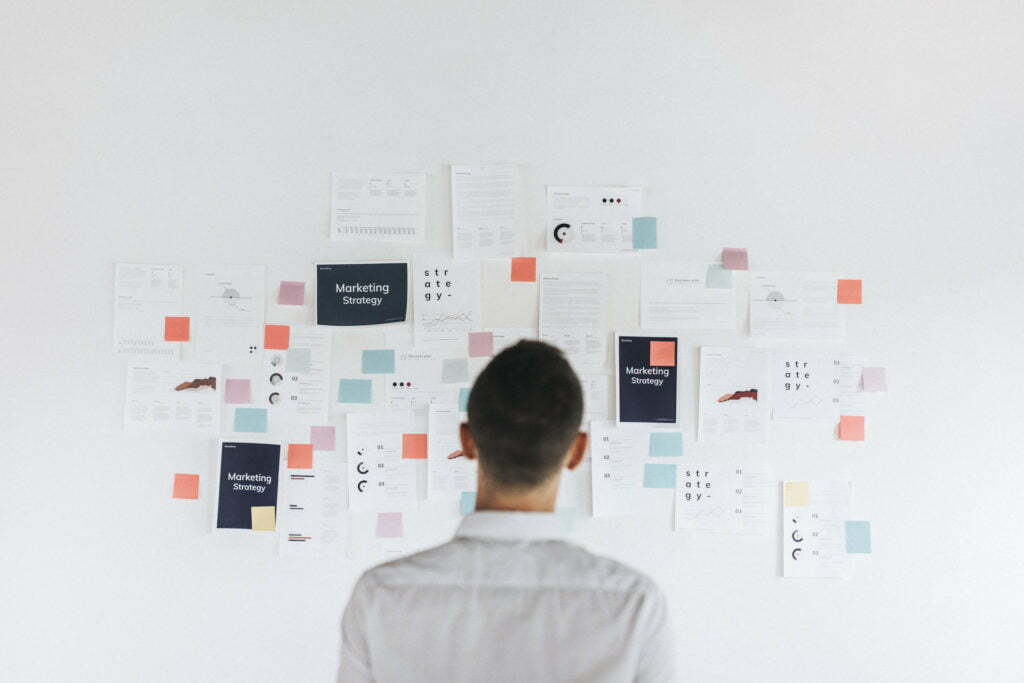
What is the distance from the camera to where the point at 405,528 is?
219cm

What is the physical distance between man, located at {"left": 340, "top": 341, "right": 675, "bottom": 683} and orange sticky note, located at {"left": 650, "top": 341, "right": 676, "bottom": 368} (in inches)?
42.8

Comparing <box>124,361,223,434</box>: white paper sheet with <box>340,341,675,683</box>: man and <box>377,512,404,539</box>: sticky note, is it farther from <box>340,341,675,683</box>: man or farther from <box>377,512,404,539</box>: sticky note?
<box>340,341,675,683</box>: man

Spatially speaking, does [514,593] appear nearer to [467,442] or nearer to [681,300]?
[467,442]

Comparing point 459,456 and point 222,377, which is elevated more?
point 222,377

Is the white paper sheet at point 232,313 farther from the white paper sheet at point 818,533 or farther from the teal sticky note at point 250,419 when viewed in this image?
the white paper sheet at point 818,533

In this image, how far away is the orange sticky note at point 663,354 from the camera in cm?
221

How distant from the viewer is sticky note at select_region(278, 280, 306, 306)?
2.21 m

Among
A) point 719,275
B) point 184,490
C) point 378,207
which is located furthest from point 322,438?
point 719,275

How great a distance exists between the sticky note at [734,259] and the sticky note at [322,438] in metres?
1.15

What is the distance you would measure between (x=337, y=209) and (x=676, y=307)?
3.09 feet

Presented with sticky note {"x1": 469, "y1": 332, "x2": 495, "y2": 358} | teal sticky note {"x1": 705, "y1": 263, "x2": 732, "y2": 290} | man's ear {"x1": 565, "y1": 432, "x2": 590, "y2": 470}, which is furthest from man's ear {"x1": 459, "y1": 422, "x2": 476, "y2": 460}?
teal sticky note {"x1": 705, "y1": 263, "x2": 732, "y2": 290}

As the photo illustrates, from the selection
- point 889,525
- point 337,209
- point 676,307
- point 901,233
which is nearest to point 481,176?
point 337,209

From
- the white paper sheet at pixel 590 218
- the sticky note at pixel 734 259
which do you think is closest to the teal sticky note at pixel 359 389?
the white paper sheet at pixel 590 218

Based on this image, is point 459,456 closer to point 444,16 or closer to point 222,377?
point 222,377
